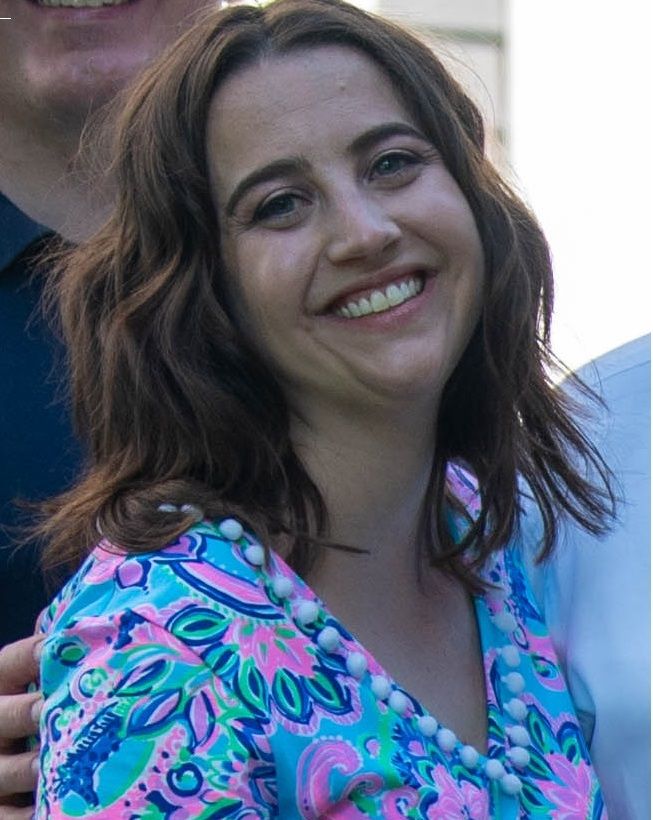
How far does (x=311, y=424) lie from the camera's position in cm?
189

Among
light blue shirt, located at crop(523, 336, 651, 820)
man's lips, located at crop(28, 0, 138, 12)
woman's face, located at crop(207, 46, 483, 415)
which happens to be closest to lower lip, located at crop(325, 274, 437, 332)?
woman's face, located at crop(207, 46, 483, 415)

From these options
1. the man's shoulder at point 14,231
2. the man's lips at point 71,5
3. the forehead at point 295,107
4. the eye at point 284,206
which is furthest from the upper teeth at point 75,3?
the eye at point 284,206

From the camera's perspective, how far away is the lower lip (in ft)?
5.90

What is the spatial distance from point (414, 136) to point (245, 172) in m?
0.20

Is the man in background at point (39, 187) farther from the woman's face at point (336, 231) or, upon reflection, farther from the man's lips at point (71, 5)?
the woman's face at point (336, 231)

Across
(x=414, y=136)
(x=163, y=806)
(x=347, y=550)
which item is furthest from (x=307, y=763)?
(x=414, y=136)

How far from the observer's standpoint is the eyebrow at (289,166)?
5.84ft

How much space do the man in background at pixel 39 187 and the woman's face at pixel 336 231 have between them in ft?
1.50

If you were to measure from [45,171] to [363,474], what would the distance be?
83 centimetres

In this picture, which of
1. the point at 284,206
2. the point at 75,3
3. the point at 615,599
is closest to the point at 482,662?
the point at 615,599

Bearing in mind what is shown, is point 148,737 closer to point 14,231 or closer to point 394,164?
point 394,164

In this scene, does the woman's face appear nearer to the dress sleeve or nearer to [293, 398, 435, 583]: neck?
[293, 398, 435, 583]: neck

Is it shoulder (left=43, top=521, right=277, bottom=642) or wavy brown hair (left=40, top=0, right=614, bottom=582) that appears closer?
shoulder (left=43, top=521, right=277, bottom=642)

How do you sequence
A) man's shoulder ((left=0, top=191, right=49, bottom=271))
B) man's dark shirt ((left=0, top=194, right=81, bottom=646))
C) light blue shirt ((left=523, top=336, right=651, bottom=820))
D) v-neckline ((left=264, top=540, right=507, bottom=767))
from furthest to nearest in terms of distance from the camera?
man's shoulder ((left=0, top=191, right=49, bottom=271)), man's dark shirt ((left=0, top=194, right=81, bottom=646)), light blue shirt ((left=523, top=336, right=651, bottom=820)), v-neckline ((left=264, top=540, right=507, bottom=767))
